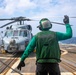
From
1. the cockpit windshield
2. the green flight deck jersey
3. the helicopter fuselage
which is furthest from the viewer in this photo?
the cockpit windshield

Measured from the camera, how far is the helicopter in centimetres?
2395

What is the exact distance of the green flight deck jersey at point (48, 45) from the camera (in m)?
5.68

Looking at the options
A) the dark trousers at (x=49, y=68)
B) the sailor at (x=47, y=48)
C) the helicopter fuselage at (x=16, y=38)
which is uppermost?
the sailor at (x=47, y=48)

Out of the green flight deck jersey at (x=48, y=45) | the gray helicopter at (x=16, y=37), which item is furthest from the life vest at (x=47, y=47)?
the gray helicopter at (x=16, y=37)

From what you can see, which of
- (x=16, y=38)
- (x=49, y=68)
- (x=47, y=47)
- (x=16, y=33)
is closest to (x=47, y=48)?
(x=47, y=47)

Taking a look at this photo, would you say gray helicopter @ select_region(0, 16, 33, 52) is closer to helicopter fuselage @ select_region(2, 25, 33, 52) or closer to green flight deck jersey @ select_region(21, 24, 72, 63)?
helicopter fuselage @ select_region(2, 25, 33, 52)

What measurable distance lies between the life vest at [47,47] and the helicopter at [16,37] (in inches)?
700

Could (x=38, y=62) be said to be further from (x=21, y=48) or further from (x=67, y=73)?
(x=21, y=48)

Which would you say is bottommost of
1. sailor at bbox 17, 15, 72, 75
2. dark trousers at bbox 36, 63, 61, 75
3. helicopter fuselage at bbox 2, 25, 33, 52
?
helicopter fuselage at bbox 2, 25, 33, 52

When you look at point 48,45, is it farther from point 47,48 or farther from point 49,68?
point 49,68

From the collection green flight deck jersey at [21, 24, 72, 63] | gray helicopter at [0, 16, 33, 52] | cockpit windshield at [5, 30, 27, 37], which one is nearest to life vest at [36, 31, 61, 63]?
green flight deck jersey at [21, 24, 72, 63]

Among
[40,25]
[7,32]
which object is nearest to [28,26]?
[7,32]

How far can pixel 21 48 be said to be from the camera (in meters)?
24.2

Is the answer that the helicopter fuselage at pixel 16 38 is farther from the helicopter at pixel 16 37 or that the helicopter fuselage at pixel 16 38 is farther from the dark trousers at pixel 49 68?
the dark trousers at pixel 49 68
